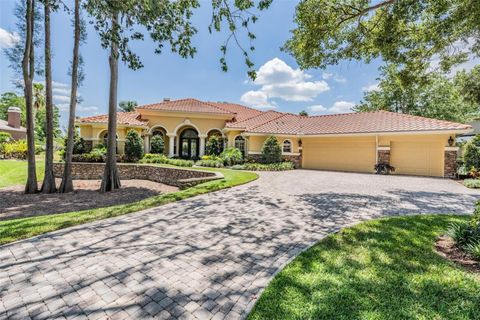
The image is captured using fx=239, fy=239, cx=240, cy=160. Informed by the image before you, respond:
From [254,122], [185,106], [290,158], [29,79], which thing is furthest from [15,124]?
[290,158]

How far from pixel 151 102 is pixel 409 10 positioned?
77.3ft

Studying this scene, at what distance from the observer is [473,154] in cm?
1487

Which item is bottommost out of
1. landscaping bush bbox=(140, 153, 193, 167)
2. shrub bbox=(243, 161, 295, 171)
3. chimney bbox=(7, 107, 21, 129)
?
shrub bbox=(243, 161, 295, 171)

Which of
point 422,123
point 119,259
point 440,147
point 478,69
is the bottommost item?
point 119,259

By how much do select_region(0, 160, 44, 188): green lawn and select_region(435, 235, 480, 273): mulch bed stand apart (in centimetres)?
2003

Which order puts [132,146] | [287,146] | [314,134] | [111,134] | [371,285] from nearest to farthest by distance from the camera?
[371,285], [111,134], [132,146], [314,134], [287,146]

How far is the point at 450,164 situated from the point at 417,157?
180 cm

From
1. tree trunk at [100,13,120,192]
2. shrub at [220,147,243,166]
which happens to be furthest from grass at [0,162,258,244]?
shrub at [220,147,243,166]

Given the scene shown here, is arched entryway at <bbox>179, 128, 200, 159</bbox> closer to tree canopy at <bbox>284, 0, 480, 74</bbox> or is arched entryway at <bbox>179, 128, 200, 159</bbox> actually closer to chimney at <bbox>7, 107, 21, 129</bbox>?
tree canopy at <bbox>284, 0, 480, 74</bbox>

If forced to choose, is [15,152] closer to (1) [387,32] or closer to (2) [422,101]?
(1) [387,32]

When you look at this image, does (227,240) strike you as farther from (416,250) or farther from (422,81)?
(422,81)

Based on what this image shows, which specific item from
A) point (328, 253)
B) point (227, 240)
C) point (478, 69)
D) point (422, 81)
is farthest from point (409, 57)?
point (227, 240)

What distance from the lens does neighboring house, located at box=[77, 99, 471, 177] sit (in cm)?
1608

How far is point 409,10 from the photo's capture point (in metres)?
7.94
